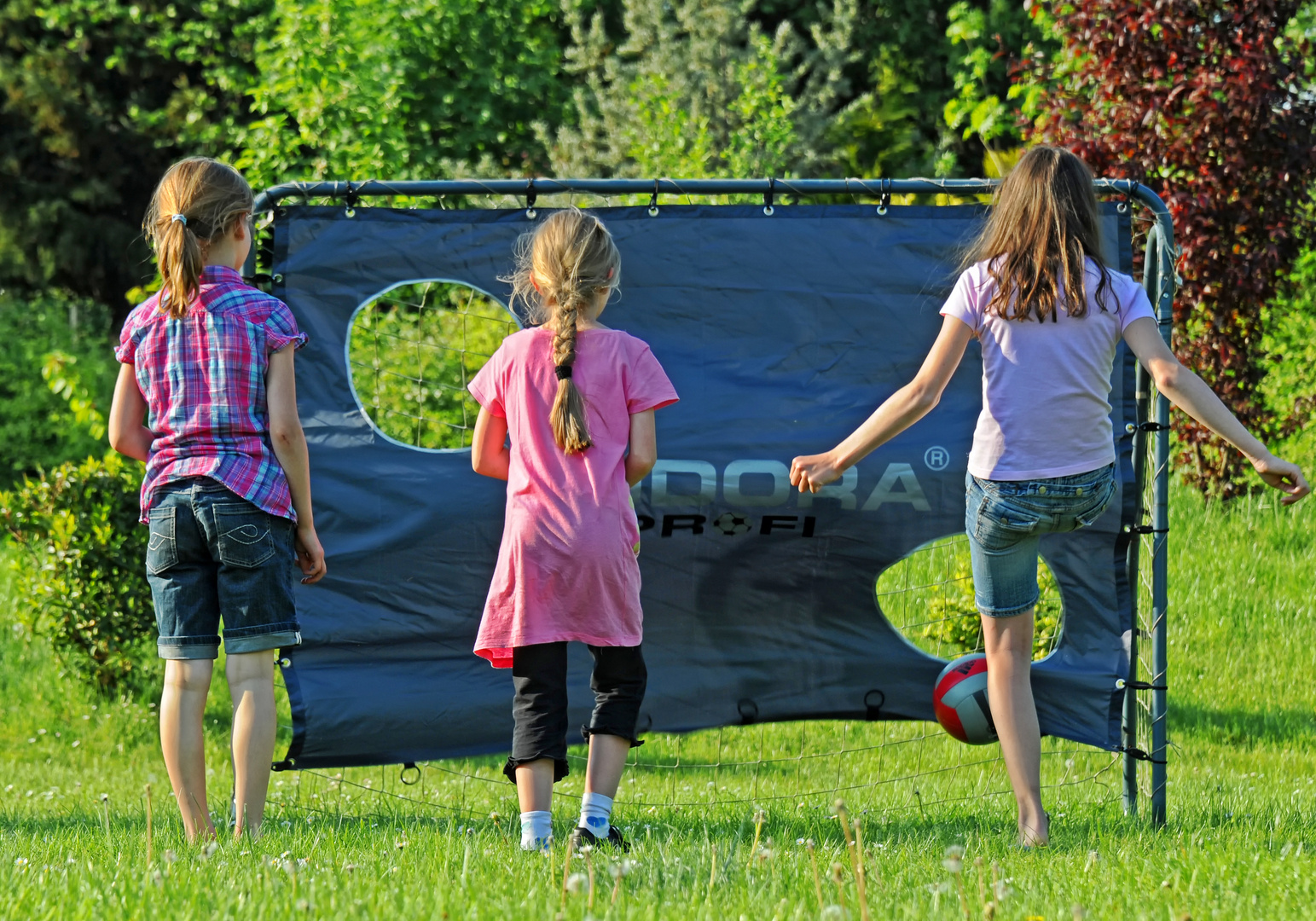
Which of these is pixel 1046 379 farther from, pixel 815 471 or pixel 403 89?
pixel 403 89

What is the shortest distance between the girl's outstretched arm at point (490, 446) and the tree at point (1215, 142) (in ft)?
15.9

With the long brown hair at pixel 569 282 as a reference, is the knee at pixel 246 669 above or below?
below

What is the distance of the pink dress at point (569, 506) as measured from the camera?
10.6 feet

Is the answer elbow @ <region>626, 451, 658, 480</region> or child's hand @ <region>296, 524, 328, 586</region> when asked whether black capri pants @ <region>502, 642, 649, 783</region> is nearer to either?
A: elbow @ <region>626, 451, 658, 480</region>

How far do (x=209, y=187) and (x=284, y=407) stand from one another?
1.98 feet

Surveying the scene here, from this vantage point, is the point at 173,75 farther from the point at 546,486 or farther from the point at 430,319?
the point at 546,486

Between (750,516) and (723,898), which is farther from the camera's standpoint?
(750,516)

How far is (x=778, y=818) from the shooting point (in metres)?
3.97

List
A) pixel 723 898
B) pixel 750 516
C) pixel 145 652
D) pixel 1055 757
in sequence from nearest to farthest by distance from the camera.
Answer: pixel 723 898 < pixel 750 516 < pixel 1055 757 < pixel 145 652

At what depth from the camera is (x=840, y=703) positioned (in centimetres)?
423

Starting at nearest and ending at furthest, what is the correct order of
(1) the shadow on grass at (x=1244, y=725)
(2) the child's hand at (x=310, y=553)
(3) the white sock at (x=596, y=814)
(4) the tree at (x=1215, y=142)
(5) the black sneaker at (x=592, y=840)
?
(5) the black sneaker at (x=592, y=840)
(3) the white sock at (x=596, y=814)
(2) the child's hand at (x=310, y=553)
(1) the shadow on grass at (x=1244, y=725)
(4) the tree at (x=1215, y=142)

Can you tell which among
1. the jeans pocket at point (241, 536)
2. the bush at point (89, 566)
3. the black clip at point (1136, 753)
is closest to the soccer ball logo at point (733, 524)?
the black clip at point (1136, 753)

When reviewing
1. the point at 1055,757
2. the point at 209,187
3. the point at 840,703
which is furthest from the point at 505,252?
the point at 1055,757

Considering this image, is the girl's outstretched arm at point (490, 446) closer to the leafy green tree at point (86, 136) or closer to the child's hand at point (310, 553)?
the child's hand at point (310, 553)
